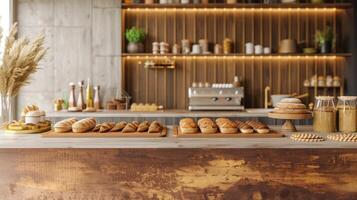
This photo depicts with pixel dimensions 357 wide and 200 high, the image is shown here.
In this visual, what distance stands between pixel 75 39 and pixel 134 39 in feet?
2.46

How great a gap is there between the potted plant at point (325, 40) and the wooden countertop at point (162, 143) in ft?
9.77

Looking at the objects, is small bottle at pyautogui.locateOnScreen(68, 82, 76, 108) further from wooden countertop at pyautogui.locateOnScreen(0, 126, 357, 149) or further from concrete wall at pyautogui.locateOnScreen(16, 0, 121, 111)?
wooden countertop at pyautogui.locateOnScreen(0, 126, 357, 149)

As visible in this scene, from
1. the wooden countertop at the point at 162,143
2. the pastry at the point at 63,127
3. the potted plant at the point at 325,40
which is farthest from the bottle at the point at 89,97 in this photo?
the potted plant at the point at 325,40

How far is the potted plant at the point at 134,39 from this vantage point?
16.0 feet

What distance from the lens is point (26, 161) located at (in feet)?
6.94

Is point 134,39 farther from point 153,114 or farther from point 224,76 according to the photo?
point 224,76

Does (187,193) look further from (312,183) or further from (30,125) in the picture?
(30,125)

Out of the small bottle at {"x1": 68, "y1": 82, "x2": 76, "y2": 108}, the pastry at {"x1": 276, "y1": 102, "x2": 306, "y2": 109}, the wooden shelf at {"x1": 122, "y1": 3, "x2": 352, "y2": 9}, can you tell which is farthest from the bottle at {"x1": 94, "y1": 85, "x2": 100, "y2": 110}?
the pastry at {"x1": 276, "y1": 102, "x2": 306, "y2": 109}

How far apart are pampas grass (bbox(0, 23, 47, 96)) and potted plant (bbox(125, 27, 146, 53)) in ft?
7.77

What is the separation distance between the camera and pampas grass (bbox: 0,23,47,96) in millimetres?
2496

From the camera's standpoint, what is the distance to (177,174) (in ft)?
6.93

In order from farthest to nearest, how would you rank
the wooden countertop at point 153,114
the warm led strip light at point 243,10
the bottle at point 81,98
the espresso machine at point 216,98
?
the warm led strip light at point 243,10 < the bottle at point 81,98 < the espresso machine at point 216,98 < the wooden countertop at point 153,114

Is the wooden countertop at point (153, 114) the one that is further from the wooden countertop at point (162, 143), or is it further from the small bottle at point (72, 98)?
the wooden countertop at point (162, 143)

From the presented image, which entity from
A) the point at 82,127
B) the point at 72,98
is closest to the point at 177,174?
the point at 82,127
